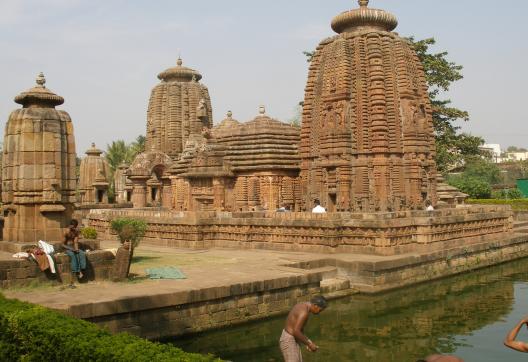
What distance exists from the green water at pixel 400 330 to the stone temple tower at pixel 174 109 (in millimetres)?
26044

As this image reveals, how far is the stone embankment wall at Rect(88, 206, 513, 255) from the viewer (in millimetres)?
16156

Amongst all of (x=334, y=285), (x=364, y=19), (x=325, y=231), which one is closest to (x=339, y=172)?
(x=325, y=231)

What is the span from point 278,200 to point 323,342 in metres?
15.2

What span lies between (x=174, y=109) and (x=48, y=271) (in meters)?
28.8

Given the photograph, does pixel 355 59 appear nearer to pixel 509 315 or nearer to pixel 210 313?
pixel 509 315

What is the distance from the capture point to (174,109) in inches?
1505

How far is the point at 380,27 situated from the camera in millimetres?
23812

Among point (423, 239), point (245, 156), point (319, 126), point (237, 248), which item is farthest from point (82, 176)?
point (423, 239)

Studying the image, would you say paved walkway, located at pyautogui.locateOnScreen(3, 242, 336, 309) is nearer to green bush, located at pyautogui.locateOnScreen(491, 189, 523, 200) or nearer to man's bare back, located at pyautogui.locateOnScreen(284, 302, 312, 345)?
man's bare back, located at pyautogui.locateOnScreen(284, 302, 312, 345)

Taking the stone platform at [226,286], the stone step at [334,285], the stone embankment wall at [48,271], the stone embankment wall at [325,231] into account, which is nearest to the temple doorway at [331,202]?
the stone embankment wall at [325,231]

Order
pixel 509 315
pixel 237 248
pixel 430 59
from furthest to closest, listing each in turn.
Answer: pixel 430 59, pixel 237 248, pixel 509 315

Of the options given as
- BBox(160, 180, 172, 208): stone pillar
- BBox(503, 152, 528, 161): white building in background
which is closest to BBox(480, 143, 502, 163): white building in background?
BBox(503, 152, 528, 161): white building in background

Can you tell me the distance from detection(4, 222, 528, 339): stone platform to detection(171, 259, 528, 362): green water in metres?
0.34

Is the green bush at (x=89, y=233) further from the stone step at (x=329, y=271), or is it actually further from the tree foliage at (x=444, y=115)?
the tree foliage at (x=444, y=115)
